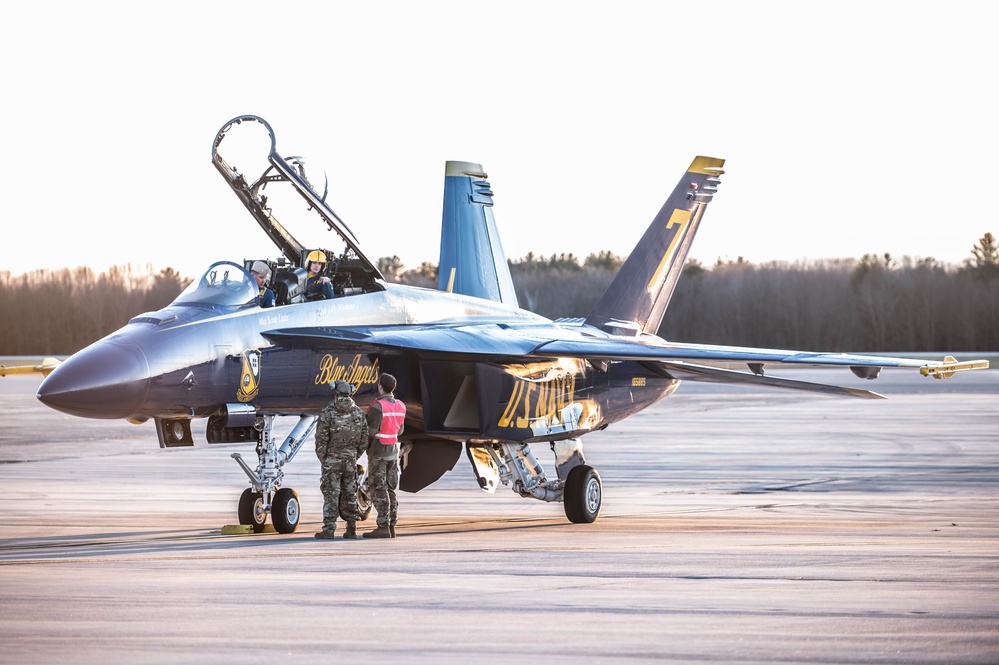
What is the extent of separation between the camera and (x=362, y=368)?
13.1 metres

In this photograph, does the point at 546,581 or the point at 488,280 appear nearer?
the point at 546,581

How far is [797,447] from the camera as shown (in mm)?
24016

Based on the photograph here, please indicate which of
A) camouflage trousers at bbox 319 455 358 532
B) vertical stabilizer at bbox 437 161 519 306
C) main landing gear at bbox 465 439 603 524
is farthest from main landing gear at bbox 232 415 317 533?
vertical stabilizer at bbox 437 161 519 306

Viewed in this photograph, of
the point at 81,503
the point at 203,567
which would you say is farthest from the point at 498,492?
the point at 203,567

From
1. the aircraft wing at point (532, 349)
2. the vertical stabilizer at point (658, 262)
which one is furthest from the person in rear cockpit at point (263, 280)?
the vertical stabilizer at point (658, 262)

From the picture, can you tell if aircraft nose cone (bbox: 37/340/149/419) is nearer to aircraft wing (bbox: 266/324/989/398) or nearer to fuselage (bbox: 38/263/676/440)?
fuselage (bbox: 38/263/676/440)

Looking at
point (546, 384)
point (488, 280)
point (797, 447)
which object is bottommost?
point (797, 447)

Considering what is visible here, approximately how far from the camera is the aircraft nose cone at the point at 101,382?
1046cm

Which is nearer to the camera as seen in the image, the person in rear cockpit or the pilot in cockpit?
the person in rear cockpit

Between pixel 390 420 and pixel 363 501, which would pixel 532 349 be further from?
pixel 363 501

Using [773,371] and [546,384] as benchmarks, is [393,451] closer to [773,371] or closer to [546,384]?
[546,384]

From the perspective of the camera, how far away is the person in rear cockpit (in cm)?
1217

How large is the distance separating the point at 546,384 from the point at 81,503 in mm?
5889

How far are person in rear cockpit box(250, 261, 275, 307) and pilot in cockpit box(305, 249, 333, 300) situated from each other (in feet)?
1.57
